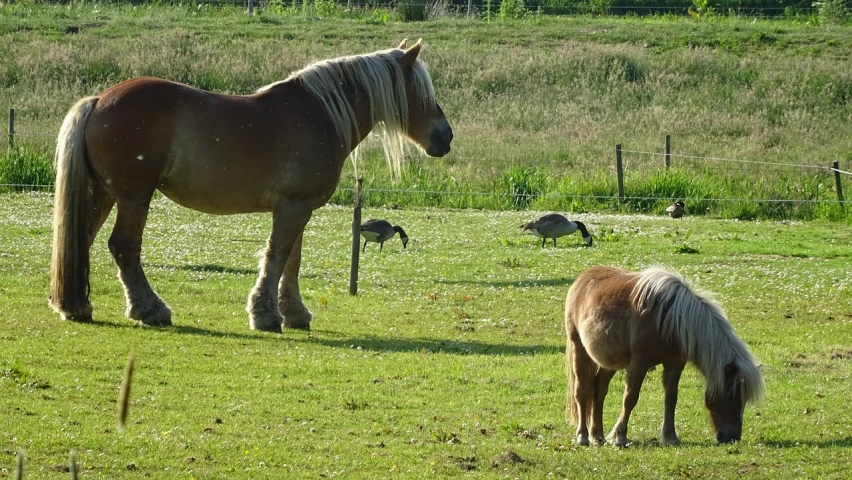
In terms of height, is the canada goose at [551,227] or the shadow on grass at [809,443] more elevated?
the shadow on grass at [809,443]

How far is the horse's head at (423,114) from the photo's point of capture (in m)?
13.0

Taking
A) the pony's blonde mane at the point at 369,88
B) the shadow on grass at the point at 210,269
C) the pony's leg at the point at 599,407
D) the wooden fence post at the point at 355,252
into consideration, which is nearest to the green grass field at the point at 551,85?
the shadow on grass at the point at 210,269

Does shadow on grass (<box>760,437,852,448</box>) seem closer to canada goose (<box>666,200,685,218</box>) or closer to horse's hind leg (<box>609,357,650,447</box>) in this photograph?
horse's hind leg (<box>609,357,650,447</box>)

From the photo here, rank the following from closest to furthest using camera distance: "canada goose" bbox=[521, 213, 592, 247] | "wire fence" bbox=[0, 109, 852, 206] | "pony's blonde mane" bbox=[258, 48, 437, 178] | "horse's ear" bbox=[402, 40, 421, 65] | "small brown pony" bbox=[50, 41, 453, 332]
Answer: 1. "small brown pony" bbox=[50, 41, 453, 332]
2. "pony's blonde mane" bbox=[258, 48, 437, 178]
3. "horse's ear" bbox=[402, 40, 421, 65]
4. "canada goose" bbox=[521, 213, 592, 247]
5. "wire fence" bbox=[0, 109, 852, 206]

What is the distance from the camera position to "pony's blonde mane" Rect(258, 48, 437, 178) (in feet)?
41.3

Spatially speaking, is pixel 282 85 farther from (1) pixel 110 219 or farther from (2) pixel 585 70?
(2) pixel 585 70

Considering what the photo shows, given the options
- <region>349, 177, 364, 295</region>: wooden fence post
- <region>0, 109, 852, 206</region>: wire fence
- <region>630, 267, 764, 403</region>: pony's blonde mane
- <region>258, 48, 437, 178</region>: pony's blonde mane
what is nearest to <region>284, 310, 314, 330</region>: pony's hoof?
<region>258, 48, 437, 178</region>: pony's blonde mane

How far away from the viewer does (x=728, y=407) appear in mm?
8055

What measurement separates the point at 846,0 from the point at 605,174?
2903 cm

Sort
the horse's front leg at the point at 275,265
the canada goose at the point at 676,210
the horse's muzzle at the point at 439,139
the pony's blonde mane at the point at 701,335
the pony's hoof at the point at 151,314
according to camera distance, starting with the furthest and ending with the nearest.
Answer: the canada goose at the point at 676,210
the horse's muzzle at the point at 439,139
the horse's front leg at the point at 275,265
the pony's hoof at the point at 151,314
the pony's blonde mane at the point at 701,335

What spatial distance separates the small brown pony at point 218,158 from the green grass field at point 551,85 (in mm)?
15481

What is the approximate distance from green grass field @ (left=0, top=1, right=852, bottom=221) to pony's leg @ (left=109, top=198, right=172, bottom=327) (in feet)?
52.1

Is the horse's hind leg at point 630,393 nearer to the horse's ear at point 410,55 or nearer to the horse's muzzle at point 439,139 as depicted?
the horse's muzzle at point 439,139

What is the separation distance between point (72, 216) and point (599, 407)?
612 centimetres
